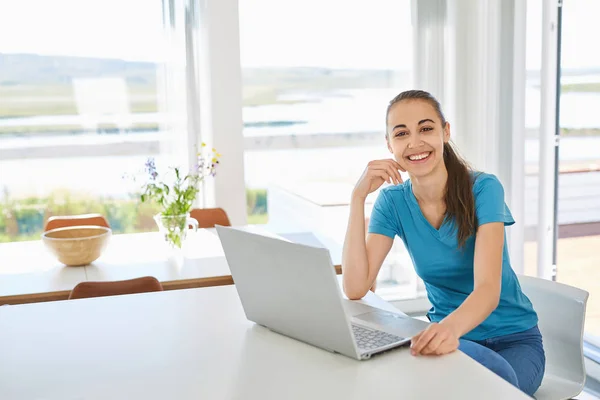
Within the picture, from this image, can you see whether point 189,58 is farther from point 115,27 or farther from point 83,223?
point 83,223

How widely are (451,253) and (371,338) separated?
1.89 feet

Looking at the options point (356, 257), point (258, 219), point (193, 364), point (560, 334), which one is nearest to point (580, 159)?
point (258, 219)

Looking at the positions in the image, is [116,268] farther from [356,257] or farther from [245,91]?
[245,91]

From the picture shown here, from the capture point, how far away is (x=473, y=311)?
1.84 m

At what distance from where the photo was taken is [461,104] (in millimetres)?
4820

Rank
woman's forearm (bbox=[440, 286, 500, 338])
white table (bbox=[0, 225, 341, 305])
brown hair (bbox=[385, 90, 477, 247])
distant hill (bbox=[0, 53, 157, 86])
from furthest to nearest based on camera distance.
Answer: distant hill (bbox=[0, 53, 157, 86]) < white table (bbox=[0, 225, 341, 305]) < brown hair (bbox=[385, 90, 477, 247]) < woman's forearm (bbox=[440, 286, 500, 338])

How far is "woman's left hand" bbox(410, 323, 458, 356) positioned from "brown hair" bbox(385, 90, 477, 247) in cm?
53

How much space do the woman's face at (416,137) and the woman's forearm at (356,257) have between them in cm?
18

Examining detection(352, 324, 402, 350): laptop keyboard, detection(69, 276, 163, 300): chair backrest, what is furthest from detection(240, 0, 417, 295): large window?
detection(352, 324, 402, 350): laptop keyboard

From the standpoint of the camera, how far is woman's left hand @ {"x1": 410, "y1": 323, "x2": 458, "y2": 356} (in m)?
1.59

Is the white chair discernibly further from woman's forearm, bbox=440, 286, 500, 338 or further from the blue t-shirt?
woman's forearm, bbox=440, 286, 500, 338

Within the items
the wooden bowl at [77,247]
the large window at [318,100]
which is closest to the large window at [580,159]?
the large window at [318,100]

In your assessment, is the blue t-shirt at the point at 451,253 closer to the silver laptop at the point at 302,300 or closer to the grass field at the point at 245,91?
the silver laptop at the point at 302,300

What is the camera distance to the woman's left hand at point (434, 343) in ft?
5.20
